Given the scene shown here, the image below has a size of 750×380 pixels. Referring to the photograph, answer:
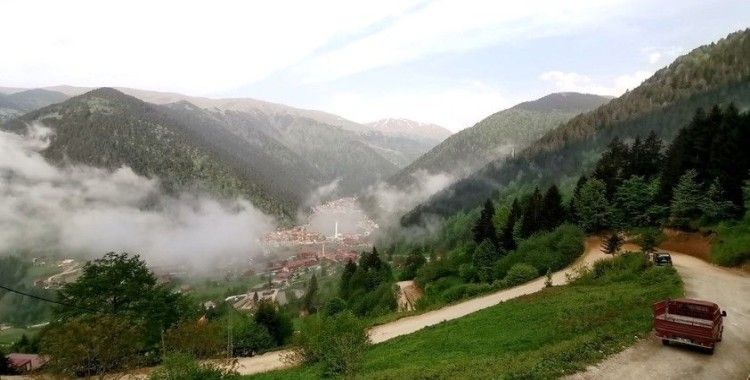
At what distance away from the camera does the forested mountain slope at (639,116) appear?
111938mm

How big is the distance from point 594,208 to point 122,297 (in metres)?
54.2

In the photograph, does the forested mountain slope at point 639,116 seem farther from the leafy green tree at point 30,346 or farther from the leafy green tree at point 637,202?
the leafy green tree at point 30,346

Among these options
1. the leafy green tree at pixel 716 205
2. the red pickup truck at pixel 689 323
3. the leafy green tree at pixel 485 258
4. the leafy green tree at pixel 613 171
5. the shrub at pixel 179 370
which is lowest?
the leafy green tree at pixel 485 258

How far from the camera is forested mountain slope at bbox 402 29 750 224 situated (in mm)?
111938

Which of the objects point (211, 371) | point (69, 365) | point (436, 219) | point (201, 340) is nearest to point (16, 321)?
point (436, 219)

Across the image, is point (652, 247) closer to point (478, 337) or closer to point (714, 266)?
point (714, 266)

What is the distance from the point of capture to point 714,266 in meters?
37.4

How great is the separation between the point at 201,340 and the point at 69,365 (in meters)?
18.4

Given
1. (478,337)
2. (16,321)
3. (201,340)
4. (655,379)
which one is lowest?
(16,321)

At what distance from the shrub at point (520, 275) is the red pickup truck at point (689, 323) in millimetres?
28197

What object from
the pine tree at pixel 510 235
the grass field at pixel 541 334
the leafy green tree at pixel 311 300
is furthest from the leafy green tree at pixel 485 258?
the leafy green tree at pixel 311 300

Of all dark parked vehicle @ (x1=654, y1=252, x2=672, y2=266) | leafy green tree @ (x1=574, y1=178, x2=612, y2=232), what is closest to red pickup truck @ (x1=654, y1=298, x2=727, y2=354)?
dark parked vehicle @ (x1=654, y1=252, x2=672, y2=266)

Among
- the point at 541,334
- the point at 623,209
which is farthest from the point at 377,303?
the point at 541,334

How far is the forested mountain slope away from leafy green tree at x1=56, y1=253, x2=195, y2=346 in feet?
295
